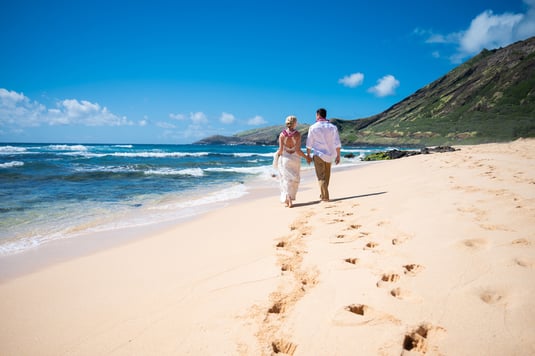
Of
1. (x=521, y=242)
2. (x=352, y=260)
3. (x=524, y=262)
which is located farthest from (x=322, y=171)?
(x=524, y=262)

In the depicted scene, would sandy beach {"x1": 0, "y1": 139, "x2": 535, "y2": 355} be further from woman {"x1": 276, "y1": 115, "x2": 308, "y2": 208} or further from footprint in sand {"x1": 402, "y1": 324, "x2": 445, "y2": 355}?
woman {"x1": 276, "y1": 115, "x2": 308, "y2": 208}

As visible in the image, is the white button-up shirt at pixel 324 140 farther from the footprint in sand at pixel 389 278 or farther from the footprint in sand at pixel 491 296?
the footprint in sand at pixel 491 296

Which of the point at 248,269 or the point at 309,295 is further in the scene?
the point at 248,269

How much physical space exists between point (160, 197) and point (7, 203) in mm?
3996

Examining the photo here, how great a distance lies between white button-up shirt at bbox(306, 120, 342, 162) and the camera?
6.81 m

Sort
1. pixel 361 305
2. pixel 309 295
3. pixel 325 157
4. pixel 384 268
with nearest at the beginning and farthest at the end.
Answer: pixel 361 305, pixel 309 295, pixel 384 268, pixel 325 157

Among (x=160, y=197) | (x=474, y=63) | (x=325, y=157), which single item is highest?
(x=474, y=63)

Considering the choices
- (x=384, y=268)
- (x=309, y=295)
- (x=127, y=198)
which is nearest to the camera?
(x=309, y=295)

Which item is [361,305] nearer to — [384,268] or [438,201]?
[384,268]

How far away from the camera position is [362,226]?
13.3 feet

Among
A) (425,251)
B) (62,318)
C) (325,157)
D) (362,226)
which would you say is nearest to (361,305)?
(425,251)

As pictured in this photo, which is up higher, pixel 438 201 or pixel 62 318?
pixel 438 201

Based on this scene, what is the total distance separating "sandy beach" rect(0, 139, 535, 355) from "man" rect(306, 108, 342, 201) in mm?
2730

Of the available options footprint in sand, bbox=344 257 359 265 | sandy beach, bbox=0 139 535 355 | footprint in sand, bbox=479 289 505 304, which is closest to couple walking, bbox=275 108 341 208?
sandy beach, bbox=0 139 535 355
